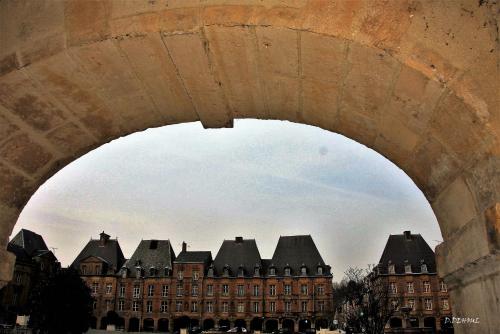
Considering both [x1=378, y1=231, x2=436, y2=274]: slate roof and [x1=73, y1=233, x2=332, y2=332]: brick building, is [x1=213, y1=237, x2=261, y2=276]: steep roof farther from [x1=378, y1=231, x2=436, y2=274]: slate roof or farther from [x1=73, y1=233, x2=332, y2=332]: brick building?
[x1=378, y1=231, x2=436, y2=274]: slate roof

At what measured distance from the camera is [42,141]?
3.08 meters

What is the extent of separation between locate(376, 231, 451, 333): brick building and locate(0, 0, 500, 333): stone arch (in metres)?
56.3

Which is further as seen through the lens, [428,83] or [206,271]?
[206,271]

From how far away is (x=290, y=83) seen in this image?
270 centimetres

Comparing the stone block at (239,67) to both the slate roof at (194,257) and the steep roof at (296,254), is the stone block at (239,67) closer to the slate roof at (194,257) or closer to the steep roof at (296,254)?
the steep roof at (296,254)

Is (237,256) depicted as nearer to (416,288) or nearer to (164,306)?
(164,306)

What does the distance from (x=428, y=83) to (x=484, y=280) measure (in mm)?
1096

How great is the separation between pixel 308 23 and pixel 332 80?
46 cm

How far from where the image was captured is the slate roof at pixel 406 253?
56625 mm

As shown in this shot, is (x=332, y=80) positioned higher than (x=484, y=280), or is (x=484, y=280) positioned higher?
(x=332, y=80)

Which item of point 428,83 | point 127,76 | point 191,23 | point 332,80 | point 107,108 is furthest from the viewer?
point 107,108

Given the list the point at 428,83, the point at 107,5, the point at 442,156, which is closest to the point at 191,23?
the point at 107,5

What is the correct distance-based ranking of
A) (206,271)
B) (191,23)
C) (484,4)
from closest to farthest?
(484,4) < (191,23) < (206,271)

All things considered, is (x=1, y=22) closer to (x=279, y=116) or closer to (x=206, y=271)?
(x=279, y=116)
